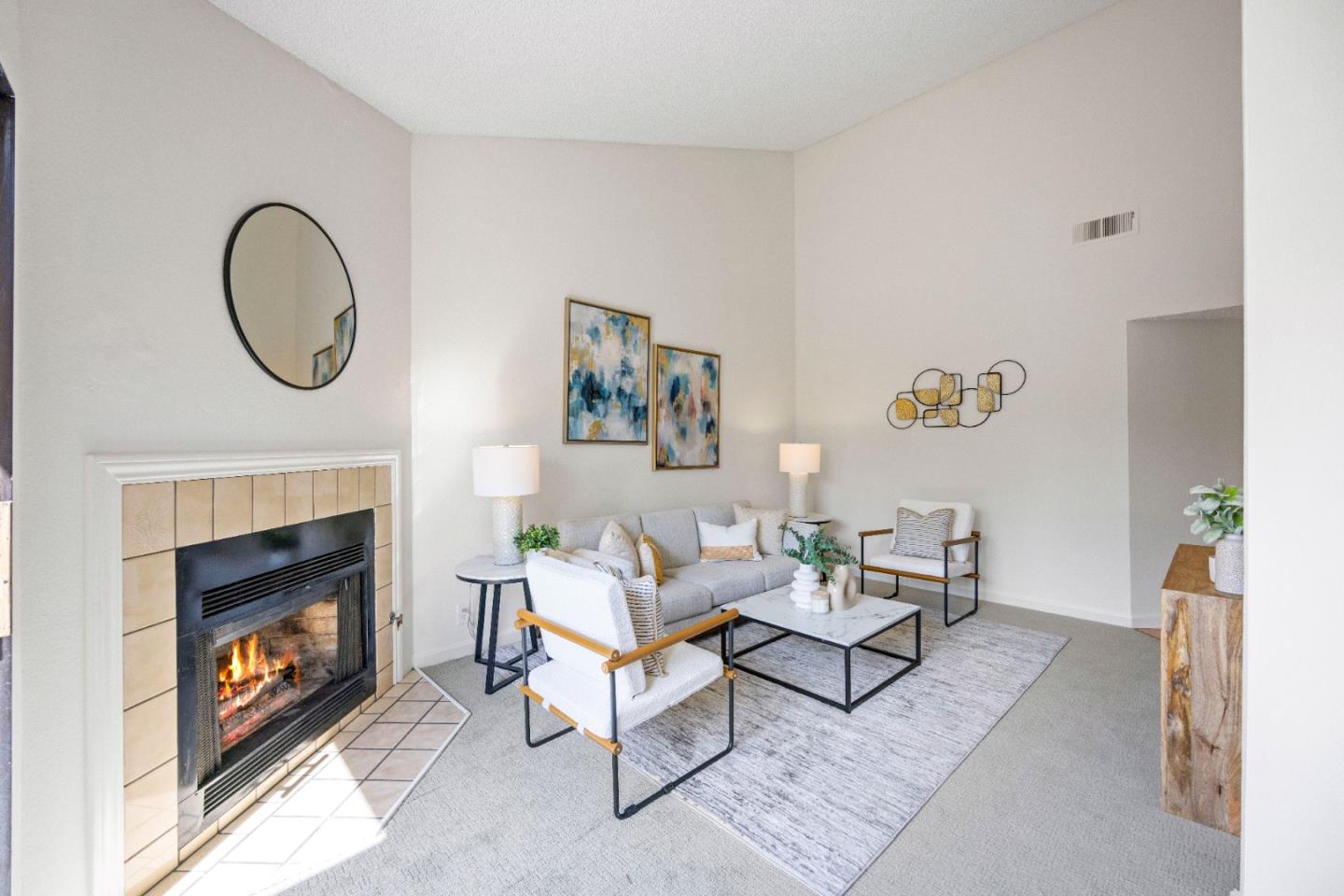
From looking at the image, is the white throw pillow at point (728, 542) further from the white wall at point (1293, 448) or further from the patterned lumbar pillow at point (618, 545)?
the white wall at point (1293, 448)

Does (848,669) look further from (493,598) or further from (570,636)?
(493,598)

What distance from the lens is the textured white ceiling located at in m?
2.58

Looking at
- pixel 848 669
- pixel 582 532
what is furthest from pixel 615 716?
pixel 582 532

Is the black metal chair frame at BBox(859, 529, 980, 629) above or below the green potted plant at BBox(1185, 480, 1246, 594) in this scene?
below

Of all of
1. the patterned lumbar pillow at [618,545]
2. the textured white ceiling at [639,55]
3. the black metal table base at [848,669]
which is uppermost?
the textured white ceiling at [639,55]

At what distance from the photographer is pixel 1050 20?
13.0ft

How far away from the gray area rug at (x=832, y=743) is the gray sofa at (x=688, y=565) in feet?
1.47

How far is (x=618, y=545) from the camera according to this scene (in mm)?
3537

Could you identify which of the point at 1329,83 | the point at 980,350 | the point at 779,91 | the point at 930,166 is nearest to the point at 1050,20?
the point at 930,166

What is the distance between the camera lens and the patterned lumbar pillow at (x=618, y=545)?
139 inches

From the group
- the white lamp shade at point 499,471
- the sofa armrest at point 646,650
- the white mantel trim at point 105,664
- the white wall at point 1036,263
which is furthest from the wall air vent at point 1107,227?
the white mantel trim at point 105,664

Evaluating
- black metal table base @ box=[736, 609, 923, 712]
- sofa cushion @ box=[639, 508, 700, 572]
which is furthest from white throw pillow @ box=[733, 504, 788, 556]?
black metal table base @ box=[736, 609, 923, 712]

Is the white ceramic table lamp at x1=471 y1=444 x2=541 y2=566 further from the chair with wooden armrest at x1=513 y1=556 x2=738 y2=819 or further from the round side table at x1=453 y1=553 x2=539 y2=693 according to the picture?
the chair with wooden armrest at x1=513 y1=556 x2=738 y2=819

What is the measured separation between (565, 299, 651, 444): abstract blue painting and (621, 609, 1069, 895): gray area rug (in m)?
1.95
